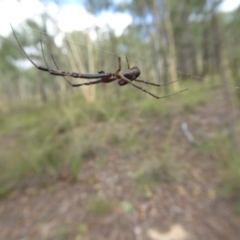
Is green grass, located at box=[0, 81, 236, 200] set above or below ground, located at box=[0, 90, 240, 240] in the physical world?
above

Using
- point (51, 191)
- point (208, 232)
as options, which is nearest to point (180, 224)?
point (208, 232)

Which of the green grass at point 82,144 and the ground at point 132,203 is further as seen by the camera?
the green grass at point 82,144

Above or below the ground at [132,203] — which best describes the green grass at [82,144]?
above

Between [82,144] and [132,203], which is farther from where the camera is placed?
[82,144]

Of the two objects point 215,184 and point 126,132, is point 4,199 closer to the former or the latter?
point 126,132

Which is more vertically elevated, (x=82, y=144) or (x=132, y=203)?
(x=82, y=144)

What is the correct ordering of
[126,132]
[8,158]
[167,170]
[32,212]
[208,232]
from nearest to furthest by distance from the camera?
1. [208,232]
2. [32,212]
3. [167,170]
4. [8,158]
5. [126,132]

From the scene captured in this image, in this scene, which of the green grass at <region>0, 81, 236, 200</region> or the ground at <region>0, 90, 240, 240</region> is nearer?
the ground at <region>0, 90, 240, 240</region>

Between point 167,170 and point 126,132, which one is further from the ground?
point 126,132
